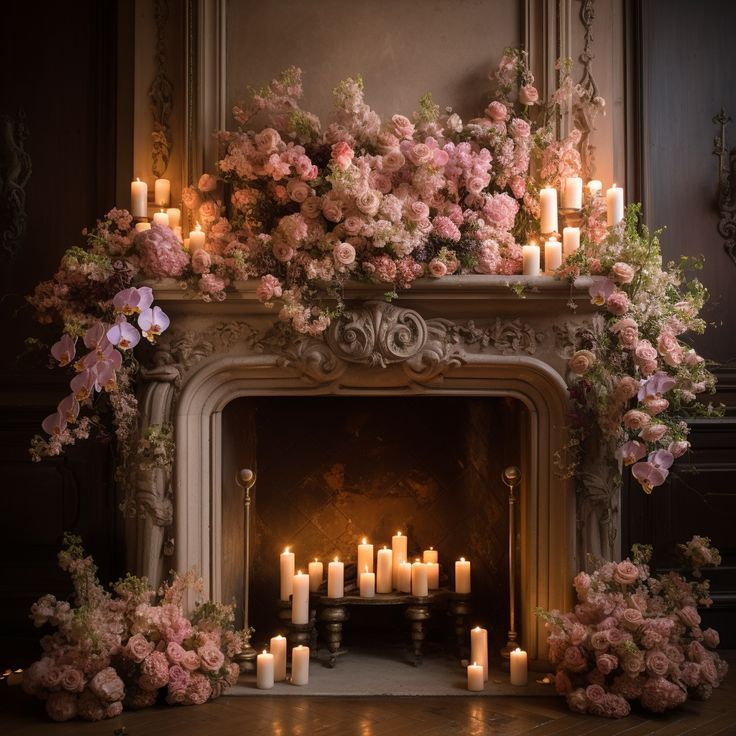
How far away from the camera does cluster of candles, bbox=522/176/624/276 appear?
400cm

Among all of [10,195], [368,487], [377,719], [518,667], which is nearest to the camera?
[377,719]

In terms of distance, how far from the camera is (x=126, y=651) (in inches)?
149

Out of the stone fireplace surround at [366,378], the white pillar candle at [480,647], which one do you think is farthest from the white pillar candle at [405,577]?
the stone fireplace surround at [366,378]

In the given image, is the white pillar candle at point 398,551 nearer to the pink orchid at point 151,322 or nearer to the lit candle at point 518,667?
the lit candle at point 518,667

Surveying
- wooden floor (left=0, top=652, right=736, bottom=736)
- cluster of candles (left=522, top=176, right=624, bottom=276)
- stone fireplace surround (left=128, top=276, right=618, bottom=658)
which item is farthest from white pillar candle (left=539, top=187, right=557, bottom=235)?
wooden floor (left=0, top=652, right=736, bottom=736)

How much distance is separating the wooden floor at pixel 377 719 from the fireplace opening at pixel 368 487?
0.86 metres

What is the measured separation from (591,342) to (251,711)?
187 centimetres

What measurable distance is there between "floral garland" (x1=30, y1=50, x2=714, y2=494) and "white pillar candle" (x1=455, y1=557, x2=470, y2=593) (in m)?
0.72

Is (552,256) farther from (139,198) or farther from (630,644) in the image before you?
(139,198)

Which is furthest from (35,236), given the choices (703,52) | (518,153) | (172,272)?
(703,52)

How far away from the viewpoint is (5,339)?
4.61 meters

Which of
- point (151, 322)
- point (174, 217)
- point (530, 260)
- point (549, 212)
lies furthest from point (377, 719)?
point (174, 217)

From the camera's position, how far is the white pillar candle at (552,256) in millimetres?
4012

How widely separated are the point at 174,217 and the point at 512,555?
6.41 feet
